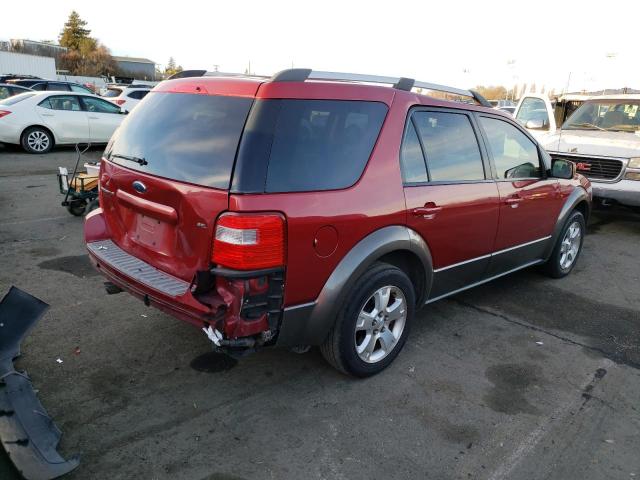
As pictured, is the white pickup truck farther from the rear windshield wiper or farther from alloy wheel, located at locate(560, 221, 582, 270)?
the rear windshield wiper

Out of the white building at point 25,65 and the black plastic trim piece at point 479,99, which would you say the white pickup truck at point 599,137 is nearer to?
the black plastic trim piece at point 479,99

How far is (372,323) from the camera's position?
3.33 meters

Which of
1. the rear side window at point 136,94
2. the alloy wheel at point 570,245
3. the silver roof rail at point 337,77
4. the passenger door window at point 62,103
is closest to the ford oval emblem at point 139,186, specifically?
the silver roof rail at point 337,77

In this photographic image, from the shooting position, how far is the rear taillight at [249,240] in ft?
8.47

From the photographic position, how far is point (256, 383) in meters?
3.34

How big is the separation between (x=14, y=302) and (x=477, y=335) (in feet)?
11.0

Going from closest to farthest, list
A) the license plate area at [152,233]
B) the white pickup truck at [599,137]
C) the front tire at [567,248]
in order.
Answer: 1. the license plate area at [152,233]
2. the front tire at [567,248]
3. the white pickup truck at [599,137]

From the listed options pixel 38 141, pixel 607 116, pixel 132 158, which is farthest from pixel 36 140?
pixel 607 116

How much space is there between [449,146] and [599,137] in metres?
5.33

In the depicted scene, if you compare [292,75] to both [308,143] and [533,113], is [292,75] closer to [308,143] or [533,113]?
[308,143]

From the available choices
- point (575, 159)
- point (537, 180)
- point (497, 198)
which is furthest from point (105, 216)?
point (575, 159)

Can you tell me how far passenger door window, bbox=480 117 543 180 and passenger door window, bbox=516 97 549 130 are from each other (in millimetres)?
4672

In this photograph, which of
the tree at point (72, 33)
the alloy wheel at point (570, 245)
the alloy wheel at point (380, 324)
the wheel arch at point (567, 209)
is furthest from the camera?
the tree at point (72, 33)

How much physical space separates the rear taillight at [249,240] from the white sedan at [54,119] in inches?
451
